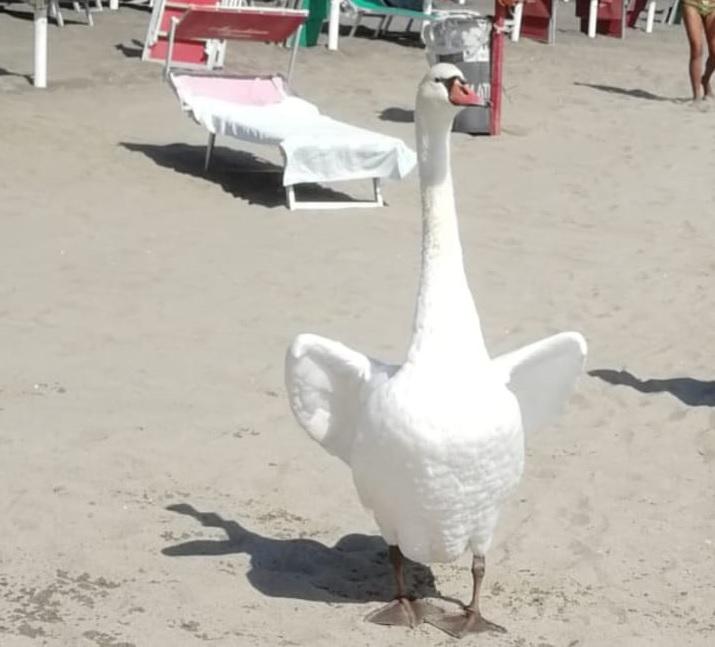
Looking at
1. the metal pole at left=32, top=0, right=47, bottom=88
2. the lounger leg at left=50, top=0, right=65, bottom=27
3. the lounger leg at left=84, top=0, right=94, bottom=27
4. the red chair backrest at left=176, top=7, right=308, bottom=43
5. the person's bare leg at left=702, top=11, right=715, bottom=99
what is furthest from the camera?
the lounger leg at left=84, top=0, right=94, bottom=27

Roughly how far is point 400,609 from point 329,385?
0.73 m

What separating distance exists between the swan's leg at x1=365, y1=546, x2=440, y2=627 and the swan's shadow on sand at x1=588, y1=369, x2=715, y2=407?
9.15ft

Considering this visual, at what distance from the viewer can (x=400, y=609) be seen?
4.74 meters

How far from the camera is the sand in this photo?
193 inches

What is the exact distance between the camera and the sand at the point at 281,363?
4.90m

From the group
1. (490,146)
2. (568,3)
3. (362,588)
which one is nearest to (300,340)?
(362,588)

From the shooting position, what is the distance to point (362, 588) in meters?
5.04

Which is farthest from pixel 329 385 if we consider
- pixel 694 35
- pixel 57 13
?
pixel 57 13

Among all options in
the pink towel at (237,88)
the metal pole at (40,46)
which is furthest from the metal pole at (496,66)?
the metal pole at (40,46)

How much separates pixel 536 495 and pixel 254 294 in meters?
3.08

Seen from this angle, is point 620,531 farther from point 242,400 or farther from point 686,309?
point 686,309

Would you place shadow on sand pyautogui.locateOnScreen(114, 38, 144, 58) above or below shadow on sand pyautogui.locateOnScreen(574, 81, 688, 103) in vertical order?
below

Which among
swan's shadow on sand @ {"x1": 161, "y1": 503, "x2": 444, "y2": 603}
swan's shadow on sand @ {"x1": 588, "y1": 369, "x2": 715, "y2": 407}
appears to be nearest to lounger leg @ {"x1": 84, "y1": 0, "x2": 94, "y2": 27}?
swan's shadow on sand @ {"x1": 588, "y1": 369, "x2": 715, "y2": 407}

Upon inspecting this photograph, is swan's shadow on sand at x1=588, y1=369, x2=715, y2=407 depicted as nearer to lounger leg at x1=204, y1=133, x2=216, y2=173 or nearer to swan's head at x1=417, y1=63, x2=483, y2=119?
swan's head at x1=417, y1=63, x2=483, y2=119
